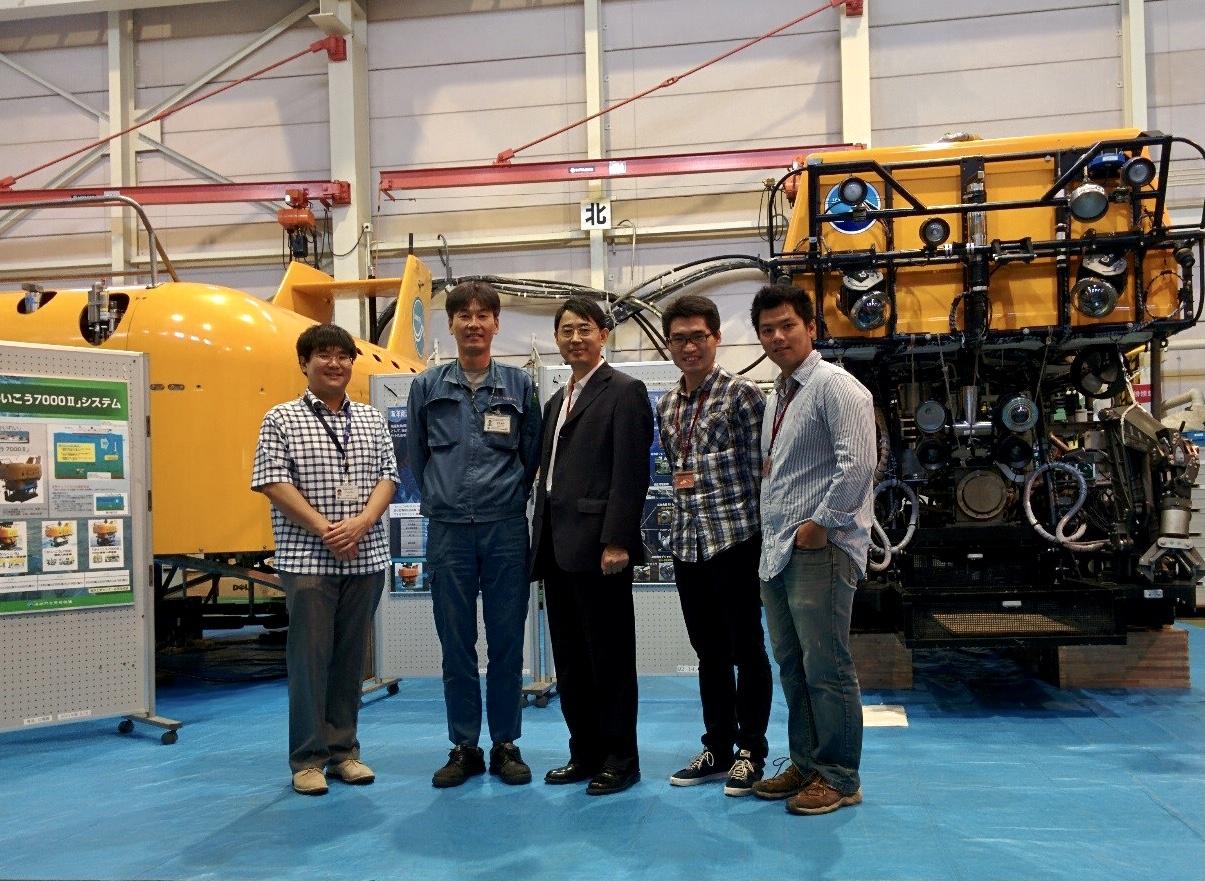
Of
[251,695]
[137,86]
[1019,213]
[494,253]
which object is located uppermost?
[137,86]

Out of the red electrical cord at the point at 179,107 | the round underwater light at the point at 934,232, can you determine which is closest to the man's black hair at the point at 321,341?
the round underwater light at the point at 934,232

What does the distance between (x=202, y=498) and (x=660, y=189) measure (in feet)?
21.9

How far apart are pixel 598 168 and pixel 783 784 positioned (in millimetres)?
7708

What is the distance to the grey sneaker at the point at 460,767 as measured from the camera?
12.4 ft

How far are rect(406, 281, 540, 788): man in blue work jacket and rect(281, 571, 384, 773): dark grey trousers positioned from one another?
341mm

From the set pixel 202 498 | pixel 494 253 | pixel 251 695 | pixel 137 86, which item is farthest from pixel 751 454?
pixel 137 86

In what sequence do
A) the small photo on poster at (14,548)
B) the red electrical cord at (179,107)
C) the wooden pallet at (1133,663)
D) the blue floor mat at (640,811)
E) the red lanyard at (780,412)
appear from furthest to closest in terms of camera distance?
1. the red electrical cord at (179,107)
2. the wooden pallet at (1133,663)
3. the small photo on poster at (14,548)
4. the red lanyard at (780,412)
5. the blue floor mat at (640,811)

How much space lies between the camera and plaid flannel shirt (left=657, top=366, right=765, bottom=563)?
3.55 metres

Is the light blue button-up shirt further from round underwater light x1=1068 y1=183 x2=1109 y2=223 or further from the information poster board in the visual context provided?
the information poster board

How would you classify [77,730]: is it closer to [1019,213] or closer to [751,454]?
[751,454]

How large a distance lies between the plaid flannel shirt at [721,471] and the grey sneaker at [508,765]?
3.51 ft

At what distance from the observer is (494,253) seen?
11.0m

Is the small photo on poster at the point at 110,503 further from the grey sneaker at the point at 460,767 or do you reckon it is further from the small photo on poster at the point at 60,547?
the grey sneaker at the point at 460,767

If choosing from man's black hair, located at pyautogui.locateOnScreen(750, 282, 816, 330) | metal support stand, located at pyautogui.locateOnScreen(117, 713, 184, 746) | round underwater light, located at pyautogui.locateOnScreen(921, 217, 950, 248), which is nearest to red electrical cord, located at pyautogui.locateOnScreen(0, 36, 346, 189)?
round underwater light, located at pyautogui.locateOnScreen(921, 217, 950, 248)
